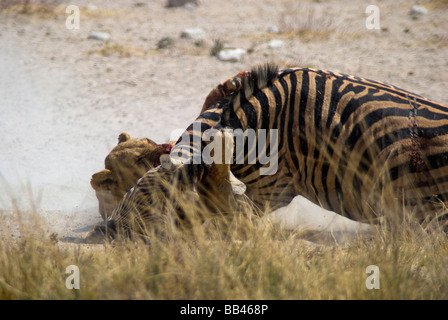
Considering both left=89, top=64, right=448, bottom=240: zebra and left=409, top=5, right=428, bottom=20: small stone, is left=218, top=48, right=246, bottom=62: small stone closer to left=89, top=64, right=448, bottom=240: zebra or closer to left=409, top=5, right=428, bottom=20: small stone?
left=409, top=5, right=428, bottom=20: small stone

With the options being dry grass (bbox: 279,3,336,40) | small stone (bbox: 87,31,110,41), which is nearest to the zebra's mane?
dry grass (bbox: 279,3,336,40)

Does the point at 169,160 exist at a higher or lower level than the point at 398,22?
lower

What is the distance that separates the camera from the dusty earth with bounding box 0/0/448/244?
21.7 ft

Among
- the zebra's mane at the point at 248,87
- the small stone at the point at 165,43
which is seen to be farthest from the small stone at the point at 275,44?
the zebra's mane at the point at 248,87

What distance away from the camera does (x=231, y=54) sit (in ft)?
32.0

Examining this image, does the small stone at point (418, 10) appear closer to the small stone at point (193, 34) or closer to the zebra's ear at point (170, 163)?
the small stone at point (193, 34)

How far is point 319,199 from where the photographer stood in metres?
3.76

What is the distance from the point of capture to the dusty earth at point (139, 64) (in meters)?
6.61

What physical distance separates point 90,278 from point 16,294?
398mm

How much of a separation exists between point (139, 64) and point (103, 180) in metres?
5.56

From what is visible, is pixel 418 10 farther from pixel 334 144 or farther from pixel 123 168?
pixel 123 168

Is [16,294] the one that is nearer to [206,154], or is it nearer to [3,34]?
[206,154]

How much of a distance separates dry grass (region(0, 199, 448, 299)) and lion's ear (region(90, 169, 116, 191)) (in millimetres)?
1262

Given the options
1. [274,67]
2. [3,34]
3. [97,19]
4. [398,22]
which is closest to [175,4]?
[97,19]
